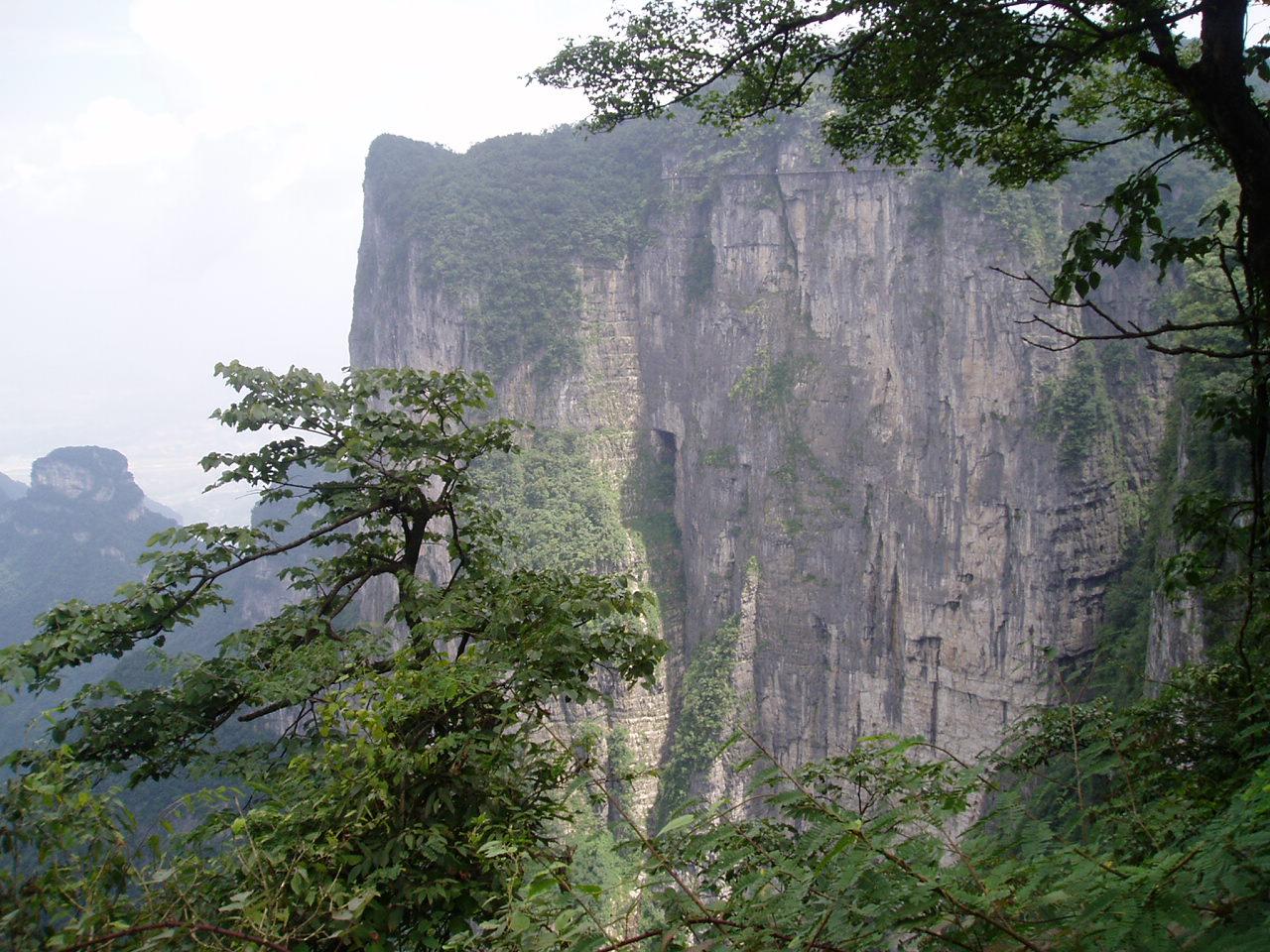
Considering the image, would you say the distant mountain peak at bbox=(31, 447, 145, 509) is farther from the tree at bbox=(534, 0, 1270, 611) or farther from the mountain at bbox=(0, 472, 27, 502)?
the tree at bbox=(534, 0, 1270, 611)

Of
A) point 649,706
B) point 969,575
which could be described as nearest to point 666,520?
point 649,706

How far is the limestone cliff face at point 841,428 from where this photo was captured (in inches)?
795

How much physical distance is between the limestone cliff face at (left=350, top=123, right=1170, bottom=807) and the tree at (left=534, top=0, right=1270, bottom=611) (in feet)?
52.0

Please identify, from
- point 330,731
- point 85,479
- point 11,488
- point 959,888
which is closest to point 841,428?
point 330,731

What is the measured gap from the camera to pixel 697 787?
2394 cm

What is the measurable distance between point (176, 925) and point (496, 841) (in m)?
0.70

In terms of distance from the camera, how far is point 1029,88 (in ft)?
10.0

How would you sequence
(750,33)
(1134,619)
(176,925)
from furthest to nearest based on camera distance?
(1134,619) → (750,33) → (176,925)

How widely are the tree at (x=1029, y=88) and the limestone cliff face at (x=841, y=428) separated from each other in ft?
52.0

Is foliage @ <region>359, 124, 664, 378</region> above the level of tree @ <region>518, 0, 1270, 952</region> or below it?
above

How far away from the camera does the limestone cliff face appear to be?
20203mm

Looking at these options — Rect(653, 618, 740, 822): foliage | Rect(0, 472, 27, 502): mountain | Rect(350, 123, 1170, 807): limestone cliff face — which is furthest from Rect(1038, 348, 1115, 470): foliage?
Rect(0, 472, 27, 502): mountain

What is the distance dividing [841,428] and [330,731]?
23.0 metres

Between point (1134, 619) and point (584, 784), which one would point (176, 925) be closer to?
point (584, 784)
